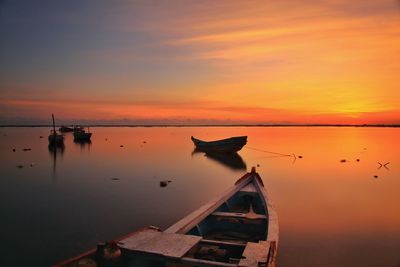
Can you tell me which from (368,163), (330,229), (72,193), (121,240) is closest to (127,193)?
(72,193)

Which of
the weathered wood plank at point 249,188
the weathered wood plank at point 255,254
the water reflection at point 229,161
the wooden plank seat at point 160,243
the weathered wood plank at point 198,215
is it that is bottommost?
the water reflection at point 229,161

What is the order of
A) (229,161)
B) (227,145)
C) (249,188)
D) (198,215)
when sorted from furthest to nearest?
1. (227,145)
2. (229,161)
3. (249,188)
4. (198,215)

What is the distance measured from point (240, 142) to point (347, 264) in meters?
31.9

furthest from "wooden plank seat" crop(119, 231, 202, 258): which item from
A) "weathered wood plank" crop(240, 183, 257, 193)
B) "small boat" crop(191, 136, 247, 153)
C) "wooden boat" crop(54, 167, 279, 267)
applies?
"small boat" crop(191, 136, 247, 153)

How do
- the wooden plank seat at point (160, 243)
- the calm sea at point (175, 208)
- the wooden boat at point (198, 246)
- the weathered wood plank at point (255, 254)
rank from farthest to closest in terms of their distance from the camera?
1. the calm sea at point (175, 208)
2. the wooden plank seat at point (160, 243)
3. the wooden boat at point (198, 246)
4. the weathered wood plank at point (255, 254)

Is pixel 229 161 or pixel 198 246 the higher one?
pixel 198 246

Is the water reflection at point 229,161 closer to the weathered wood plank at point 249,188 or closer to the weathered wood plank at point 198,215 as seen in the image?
the weathered wood plank at point 249,188

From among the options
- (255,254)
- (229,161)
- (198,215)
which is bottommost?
(229,161)

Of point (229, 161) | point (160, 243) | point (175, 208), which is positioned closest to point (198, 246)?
point (160, 243)

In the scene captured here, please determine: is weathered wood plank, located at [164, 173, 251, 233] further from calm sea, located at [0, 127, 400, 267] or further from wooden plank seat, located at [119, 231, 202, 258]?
calm sea, located at [0, 127, 400, 267]

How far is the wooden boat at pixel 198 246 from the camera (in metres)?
5.85

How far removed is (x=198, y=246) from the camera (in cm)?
725

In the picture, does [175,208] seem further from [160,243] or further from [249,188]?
[160,243]

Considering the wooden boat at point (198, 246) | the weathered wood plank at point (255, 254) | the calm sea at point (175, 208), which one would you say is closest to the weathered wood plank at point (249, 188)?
the calm sea at point (175, 208)
